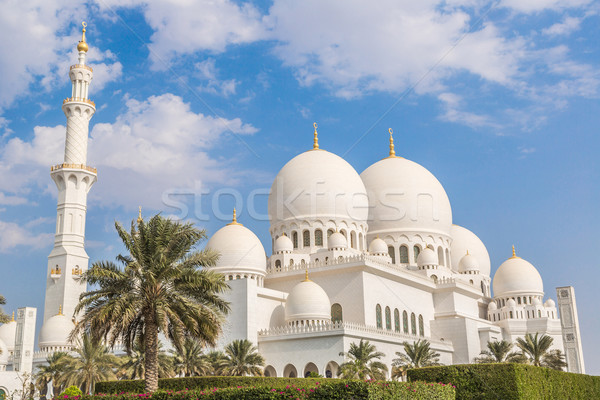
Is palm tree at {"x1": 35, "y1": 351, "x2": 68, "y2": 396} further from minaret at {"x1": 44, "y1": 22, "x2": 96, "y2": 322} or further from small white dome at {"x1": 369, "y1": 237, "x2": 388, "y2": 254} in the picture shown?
small white dome at {"x1": 369, "y1": 237, "x2": 388, "y2": 254}

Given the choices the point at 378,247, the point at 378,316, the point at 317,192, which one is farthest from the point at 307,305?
the point at 317,192

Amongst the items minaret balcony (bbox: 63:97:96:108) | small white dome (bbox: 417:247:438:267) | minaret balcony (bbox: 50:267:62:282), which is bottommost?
minaret balcony (bbox: 50:267:62:282)

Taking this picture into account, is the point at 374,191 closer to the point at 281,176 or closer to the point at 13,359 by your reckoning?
the point at 281,176

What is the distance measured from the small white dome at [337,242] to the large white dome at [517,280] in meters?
16.5

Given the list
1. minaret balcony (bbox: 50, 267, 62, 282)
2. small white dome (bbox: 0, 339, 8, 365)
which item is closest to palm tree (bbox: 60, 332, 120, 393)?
minaret balcony (bbox: 50, 267, 62, 282)

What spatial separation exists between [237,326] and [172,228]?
17.0 metres

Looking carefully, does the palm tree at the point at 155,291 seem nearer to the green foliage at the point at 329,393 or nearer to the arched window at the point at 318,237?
the green foliage at the point at 329,393

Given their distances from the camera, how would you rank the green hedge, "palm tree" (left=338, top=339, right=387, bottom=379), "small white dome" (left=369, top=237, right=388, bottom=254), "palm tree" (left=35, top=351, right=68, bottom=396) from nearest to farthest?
the green hedge, "palm tree" (left=338, top=339, right=387, bottom=379), "palm tree" (left=35, top=351, right=68, bottom=396), "small white dome" (left=369, top=237, right=388, bottom=254)

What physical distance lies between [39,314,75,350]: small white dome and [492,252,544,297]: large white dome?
3264 cm

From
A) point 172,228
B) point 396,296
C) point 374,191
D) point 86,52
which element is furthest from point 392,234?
point 172,228

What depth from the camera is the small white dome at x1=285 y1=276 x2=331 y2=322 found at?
36.0m

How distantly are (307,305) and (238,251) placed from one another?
717 centimetres

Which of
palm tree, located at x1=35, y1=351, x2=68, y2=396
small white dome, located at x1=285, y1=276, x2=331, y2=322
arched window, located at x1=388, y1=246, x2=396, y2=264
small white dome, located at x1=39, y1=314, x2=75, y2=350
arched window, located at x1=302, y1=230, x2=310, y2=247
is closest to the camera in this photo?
palm tree, located at x1=35, y1=351, x2=68, y2=396

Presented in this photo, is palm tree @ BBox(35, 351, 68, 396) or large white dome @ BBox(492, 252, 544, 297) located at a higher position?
large white dome @ BBox(492, 252, 544, 297)
